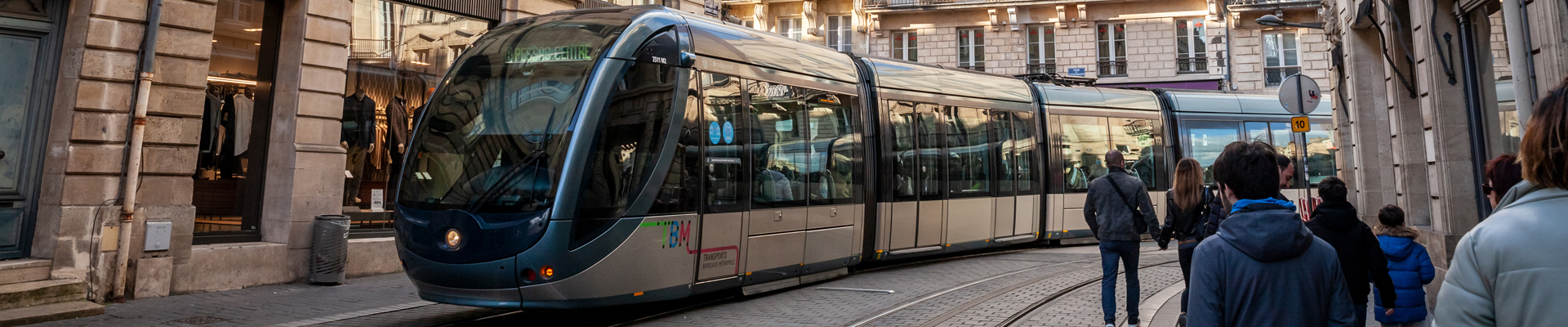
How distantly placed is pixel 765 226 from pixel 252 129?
246 inches

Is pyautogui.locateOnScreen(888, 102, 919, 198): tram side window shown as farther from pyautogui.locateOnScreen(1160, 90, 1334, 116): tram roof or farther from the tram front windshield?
pyautogui.locateOnScreen(1160, 90, 1334, 116): tram roof

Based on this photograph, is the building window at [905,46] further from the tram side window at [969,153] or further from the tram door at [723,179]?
the tram door at [723,179]

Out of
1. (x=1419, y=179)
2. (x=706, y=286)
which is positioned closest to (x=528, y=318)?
(x=706, y=286)

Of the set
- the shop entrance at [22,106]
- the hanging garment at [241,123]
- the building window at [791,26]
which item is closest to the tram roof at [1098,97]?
the hanging garment at [241,123]

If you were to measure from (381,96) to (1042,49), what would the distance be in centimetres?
2423

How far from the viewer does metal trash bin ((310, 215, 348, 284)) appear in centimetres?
1004

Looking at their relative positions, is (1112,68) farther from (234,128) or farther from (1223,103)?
(234,128)

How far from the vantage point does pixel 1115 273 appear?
6602 mm

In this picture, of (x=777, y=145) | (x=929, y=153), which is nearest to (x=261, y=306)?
(x=777, y=145)

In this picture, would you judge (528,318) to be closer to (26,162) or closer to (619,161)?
(619,161)

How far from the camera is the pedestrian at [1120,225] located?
6.56 m

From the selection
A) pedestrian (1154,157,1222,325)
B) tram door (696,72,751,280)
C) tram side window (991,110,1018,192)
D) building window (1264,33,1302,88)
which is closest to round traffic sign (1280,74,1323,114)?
tram side window (991,110,1018,192)

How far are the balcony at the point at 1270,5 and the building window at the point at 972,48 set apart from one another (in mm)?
7782

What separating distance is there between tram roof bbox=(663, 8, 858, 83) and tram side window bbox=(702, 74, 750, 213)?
10.7 inches
